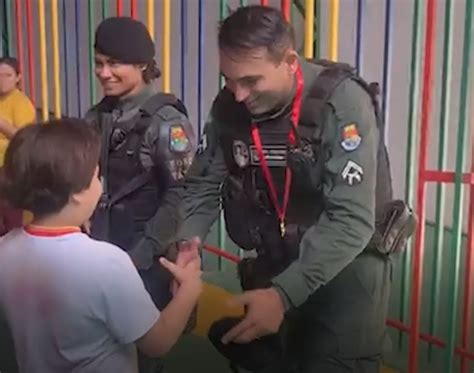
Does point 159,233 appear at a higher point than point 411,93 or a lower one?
A: lower

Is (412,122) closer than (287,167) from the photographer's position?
No

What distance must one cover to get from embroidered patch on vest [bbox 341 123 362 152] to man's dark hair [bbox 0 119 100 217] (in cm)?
57

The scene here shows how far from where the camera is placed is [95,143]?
1.75 meters

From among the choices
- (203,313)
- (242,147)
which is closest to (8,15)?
(203,313)

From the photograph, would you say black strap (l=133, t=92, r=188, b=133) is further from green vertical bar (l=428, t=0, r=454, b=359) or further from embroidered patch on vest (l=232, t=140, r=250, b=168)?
green vertical bar (l=428, t=0, r=454, b=359)

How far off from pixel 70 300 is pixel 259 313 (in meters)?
0.41

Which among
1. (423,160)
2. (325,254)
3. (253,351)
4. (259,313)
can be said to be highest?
(423,160)

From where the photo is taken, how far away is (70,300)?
65.6 inches

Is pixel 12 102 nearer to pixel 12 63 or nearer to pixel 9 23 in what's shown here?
pixel 12 63

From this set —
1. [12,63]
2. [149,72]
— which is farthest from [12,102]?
[149,72]

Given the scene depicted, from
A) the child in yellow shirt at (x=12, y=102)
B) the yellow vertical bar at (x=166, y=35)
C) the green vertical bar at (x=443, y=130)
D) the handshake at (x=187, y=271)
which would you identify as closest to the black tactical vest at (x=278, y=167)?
the handshake at (x=187, y=271)

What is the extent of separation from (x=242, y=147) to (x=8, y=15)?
3.91 meters

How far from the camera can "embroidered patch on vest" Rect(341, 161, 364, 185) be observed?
1.87 m

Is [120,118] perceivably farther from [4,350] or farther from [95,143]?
[4,350]
